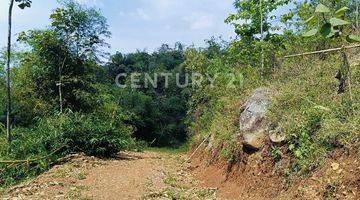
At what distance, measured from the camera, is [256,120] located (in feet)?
31.5

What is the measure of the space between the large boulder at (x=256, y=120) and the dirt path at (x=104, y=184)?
58.4 inches

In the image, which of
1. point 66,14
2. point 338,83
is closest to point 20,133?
point 66,14

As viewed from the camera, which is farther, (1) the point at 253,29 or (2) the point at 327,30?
(1) the point at 253,29

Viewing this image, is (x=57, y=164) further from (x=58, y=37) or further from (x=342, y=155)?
(x=342, y=155)

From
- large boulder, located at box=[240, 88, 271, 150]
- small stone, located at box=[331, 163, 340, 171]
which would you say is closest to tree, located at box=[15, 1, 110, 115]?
large boulder, located at box=[240, 88, 271, 150]

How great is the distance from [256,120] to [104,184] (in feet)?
13.0

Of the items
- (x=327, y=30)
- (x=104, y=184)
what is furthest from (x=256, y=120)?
(x=327, y=30)

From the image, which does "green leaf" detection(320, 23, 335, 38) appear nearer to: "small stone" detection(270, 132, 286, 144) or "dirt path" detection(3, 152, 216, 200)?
"small stone" detection(270, 132, 286, 144)

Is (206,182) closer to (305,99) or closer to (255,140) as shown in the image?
(255,140)

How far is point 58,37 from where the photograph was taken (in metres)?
18.8

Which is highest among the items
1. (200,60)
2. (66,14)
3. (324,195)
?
(66,14)

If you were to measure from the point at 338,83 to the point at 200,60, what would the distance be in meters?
16.3

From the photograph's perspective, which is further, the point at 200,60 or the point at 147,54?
the point at 147,54

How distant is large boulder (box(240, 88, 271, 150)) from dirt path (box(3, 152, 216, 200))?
148 centimetres
